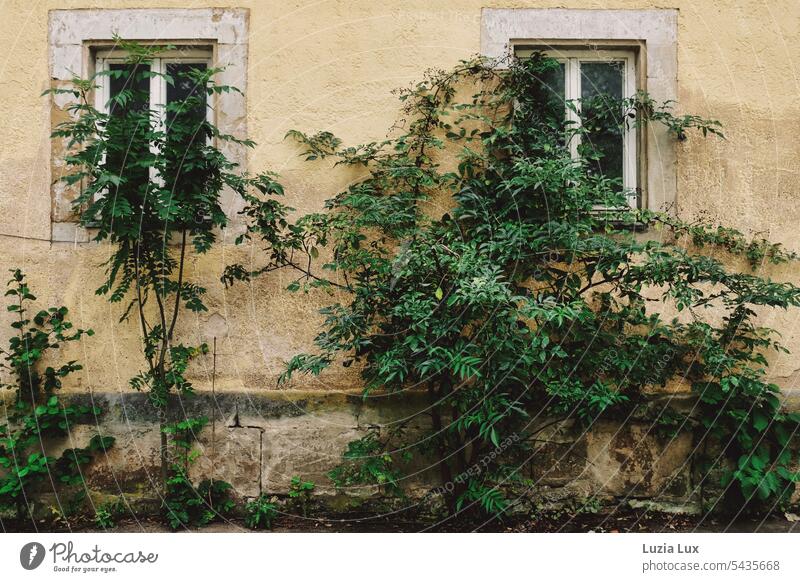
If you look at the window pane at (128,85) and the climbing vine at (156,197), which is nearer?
the climbing vine at (156,197)

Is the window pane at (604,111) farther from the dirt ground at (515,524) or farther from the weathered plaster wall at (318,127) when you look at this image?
the dirt ground at (515,524)

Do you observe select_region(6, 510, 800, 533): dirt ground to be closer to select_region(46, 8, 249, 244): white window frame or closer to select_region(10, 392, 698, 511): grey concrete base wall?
select_region(10, 392, 698, 511): grey concrete base wall

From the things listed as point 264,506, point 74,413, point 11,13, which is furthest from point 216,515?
point 11,13

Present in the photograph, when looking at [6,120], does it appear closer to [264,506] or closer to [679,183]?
[264,506]

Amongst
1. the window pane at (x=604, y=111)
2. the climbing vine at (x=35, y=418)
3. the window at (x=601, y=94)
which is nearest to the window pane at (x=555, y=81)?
the window at (x=601, y=94)

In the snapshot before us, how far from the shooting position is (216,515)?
171 inches

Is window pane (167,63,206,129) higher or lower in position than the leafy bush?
higher

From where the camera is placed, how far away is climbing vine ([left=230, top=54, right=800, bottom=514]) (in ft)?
12.8

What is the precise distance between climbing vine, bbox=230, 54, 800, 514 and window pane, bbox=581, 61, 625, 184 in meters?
0.02
